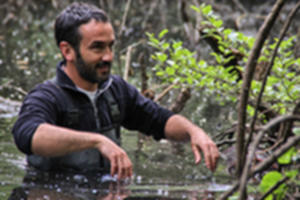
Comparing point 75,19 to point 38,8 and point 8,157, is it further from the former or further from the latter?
point 38,8

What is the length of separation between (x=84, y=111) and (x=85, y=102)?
Result: 7cm

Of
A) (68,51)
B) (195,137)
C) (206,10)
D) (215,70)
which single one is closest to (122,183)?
(195,137)

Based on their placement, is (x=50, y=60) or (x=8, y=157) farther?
(x=50, y=60)

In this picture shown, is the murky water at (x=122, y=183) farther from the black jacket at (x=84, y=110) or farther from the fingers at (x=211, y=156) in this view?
the fingers at (x=211, y=156)

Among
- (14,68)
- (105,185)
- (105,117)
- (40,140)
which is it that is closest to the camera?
(40,140)

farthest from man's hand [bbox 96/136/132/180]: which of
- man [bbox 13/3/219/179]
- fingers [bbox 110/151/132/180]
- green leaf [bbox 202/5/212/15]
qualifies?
green leaf [bbox 202/5/212/15]

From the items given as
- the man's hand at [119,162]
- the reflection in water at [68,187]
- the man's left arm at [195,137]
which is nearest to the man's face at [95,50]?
the man's left arm at [195,137]

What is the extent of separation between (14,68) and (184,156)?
4991mm

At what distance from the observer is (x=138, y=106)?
4.25m

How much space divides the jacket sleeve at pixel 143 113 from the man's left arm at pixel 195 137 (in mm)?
87

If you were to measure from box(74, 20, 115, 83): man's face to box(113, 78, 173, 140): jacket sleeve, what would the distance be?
41 cm

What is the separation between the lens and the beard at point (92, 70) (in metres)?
3.79

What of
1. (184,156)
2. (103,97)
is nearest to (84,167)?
(103,97)

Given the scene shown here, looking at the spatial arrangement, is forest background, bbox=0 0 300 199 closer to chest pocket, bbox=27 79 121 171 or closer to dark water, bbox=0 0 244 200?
dark water, bbox=0 0 244 200
